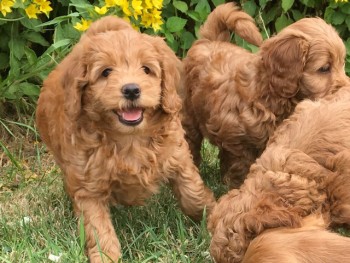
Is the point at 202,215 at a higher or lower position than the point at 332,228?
lower

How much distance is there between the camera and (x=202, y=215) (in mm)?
4648

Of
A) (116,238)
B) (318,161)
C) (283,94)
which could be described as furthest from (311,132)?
(116,238)

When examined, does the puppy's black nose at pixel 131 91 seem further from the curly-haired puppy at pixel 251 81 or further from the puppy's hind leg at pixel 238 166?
the puppy's hind leg at pixel 238 166

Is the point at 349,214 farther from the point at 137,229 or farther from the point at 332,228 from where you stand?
the point at 137,229

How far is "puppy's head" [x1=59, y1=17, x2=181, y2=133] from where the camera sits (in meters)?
3.99

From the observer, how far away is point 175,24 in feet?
19.2

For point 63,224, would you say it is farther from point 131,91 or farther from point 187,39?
point 187,39

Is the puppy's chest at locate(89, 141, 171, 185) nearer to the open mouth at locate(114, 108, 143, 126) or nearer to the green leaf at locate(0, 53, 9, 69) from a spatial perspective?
the open mouth at locate(114, 108, 143, 126)

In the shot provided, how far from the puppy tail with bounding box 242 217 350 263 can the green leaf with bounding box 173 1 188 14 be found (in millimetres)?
2981

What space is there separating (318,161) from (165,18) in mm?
2716

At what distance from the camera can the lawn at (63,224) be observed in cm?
438

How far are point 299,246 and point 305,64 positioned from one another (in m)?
1.96

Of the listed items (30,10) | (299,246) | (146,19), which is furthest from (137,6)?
(299,246)

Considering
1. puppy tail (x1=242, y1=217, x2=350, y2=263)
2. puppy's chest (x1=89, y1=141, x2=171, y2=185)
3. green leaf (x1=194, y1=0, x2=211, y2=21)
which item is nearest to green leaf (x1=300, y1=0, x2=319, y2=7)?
green leaf (x1=194, y1=0, x2=211, y2=21)
